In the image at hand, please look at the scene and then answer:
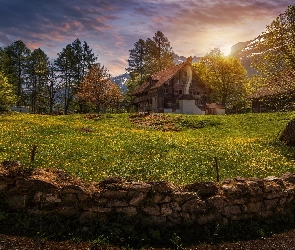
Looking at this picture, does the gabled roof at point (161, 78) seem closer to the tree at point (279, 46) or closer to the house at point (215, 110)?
the house at point (215, 110)

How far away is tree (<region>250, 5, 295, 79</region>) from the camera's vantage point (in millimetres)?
30203

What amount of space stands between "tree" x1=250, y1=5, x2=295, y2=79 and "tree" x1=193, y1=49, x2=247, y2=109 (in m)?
56.6

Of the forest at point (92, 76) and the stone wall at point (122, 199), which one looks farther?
the forest at point (92, 76)

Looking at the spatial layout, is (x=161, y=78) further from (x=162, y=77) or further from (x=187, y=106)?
(x=187, y=106)

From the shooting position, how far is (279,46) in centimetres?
3122

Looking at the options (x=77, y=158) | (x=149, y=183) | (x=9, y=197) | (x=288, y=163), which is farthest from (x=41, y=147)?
A: (x=288, y=163)

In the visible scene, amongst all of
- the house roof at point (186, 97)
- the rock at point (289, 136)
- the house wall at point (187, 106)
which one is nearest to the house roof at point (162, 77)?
the house roof at point (186, 97)

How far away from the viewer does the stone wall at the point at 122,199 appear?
8891mm

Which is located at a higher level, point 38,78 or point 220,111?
point 38,78

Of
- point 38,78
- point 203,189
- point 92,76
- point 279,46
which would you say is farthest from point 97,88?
point 203,189

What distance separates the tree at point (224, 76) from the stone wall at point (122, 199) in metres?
80.8

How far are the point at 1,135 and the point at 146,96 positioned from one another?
2122 inches

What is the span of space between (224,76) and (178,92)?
26.3 metres

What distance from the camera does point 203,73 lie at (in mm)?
94250
